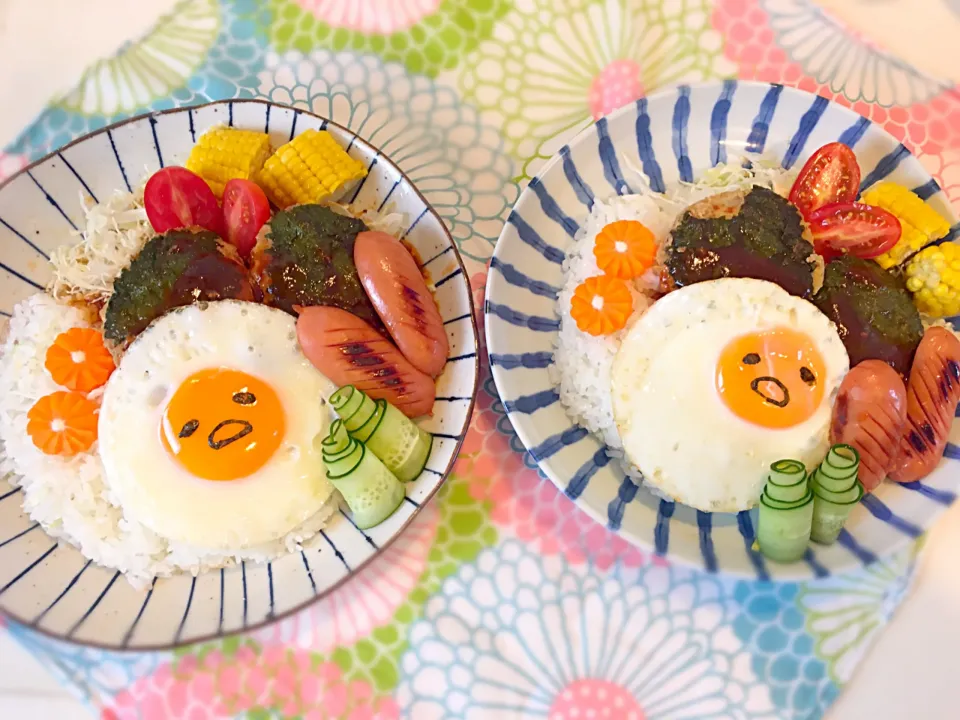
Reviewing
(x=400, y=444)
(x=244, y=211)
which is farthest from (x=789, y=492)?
(x=244, y=211)

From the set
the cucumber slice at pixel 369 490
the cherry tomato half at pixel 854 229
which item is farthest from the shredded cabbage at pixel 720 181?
the cucumber slice at pixel 369 490

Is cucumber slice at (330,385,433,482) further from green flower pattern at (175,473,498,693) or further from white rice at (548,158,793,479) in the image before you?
white rice at (548,158,793,479)

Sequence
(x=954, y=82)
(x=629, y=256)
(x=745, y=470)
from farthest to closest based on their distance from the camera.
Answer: (x=954, y=82)
(x=629, y=256)
(x=745, y=470)

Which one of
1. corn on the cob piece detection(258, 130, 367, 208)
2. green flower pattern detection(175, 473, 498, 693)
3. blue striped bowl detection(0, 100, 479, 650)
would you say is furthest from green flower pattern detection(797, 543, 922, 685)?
corn on the cob piece detection(258, 130, 367, 208)

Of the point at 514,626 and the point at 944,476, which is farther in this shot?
the point at 514,626

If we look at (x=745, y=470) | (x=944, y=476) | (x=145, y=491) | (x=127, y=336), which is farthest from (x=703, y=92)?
(x=145, y=491)

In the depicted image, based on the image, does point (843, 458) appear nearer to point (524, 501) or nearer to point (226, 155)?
point (524, 501)

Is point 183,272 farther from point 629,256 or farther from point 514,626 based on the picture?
point 514,626
